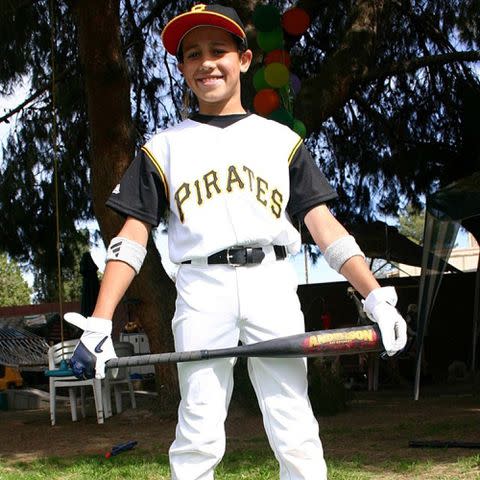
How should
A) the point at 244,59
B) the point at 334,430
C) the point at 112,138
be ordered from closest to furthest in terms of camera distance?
the point at 244,59
the point at 334,430
the point at 112,138

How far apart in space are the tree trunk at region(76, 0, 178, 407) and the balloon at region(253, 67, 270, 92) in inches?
57.3

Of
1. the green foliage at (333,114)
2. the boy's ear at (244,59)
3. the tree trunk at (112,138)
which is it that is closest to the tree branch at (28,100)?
the green foliage at (333,114)

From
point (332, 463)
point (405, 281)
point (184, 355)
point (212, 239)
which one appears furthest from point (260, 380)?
point (405, 281)

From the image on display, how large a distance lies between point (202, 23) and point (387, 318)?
107 cm

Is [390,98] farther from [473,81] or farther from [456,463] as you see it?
[456,463]

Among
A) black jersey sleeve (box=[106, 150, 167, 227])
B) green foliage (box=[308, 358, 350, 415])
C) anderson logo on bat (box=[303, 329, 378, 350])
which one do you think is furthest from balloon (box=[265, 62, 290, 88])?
anderson logo on bat (box=[303, 329, 378, 350])

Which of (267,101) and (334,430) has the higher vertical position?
(267,101)

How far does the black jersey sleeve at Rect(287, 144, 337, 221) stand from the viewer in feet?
9.16

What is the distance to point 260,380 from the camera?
8.63ft

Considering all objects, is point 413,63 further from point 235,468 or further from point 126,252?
point 126,252

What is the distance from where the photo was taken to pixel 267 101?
21.8ft

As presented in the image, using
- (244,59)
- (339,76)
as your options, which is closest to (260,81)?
(339,76)

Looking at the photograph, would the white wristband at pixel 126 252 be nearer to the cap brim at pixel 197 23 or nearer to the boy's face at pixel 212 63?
the boy's face at pixel 212 63

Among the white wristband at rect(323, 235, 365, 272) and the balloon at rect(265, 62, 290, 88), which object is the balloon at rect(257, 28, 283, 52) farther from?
the white wristband at rect(323, 235, 365, 272)
